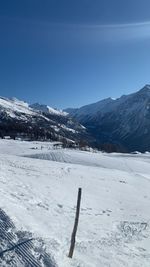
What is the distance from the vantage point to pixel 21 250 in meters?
12.8

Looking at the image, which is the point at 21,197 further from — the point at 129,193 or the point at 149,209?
the point at 129,193

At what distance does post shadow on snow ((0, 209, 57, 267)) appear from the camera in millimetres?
11953

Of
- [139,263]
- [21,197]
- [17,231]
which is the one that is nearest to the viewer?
[17,231]

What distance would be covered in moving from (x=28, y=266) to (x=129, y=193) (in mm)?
26087

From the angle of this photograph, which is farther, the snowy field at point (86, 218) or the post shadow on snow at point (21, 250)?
the snowy field at point (86, 218)

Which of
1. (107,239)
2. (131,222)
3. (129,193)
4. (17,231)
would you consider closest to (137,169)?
(129,193)

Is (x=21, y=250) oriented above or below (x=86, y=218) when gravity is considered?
above

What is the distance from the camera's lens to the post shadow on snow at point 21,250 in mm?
11953

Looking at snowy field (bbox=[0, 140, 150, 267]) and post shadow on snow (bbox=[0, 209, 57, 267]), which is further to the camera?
snowy field (bbox=[0, 140, 150, 267])

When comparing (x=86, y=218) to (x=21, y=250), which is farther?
Answer: (x=86, y=218)

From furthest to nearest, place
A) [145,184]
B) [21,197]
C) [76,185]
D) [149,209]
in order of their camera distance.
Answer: [145,184] < [76,185] < [149,209] < [21,197]

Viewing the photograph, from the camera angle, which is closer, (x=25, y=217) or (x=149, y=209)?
(x=25, y=217)

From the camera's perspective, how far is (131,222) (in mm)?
23984

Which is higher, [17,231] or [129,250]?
[17,231]
